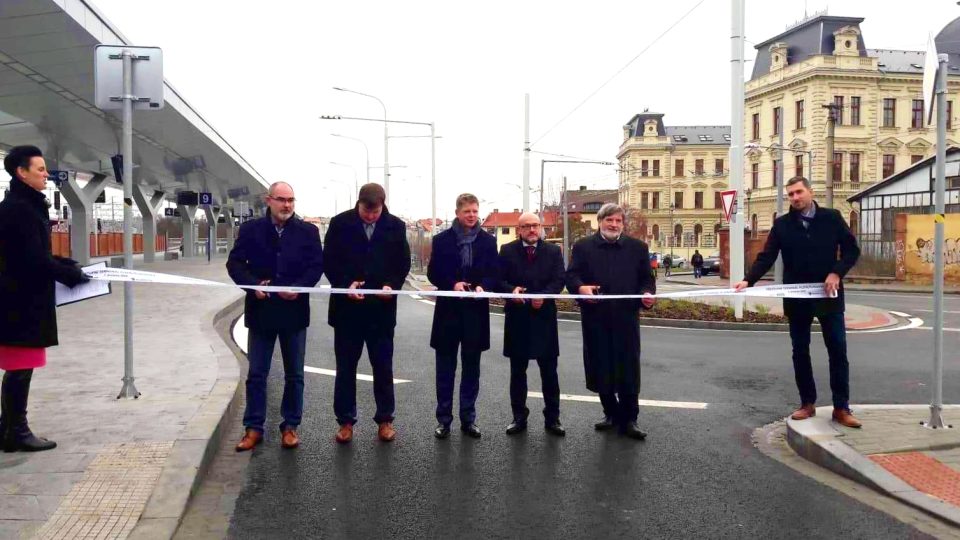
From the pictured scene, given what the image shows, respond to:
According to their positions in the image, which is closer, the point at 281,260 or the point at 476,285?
the point at 281,260

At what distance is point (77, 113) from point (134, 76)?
567 inches

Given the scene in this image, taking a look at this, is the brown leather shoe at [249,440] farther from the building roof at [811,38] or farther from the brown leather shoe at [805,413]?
the building roof at [811,38]

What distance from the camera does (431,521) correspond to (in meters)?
4.19

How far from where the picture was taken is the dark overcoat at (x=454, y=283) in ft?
19.6

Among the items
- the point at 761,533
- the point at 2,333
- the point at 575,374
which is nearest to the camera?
the point at 761,533

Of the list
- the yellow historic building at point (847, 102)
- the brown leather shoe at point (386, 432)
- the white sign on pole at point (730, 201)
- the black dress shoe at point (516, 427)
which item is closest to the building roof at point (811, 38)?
the yellow historic building at point (847, 102)

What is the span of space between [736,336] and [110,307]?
11.4 meters

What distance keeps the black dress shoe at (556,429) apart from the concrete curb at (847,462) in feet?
5.66

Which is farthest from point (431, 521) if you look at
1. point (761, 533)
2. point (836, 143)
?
point (836, 143)

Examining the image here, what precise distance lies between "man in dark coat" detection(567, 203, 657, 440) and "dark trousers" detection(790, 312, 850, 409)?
1.22 metres

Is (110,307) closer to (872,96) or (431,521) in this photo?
(431,521)

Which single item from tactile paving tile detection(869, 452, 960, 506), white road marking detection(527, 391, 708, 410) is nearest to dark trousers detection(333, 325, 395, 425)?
white road marking detection(527, 391, 708, 410)

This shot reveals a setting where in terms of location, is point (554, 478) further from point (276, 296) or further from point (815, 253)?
point (815, 253)

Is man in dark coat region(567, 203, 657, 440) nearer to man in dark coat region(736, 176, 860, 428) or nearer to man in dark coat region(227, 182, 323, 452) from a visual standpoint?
man in dark coat region(736, 176, 860, 428)
